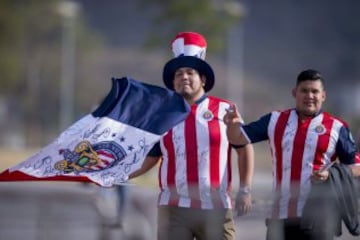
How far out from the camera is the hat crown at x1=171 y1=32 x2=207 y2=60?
7223 mm

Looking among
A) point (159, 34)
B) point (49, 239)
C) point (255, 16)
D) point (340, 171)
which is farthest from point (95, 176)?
point (255, 16)

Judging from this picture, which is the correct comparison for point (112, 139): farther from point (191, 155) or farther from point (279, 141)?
point (279, 141)

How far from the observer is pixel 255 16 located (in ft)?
372

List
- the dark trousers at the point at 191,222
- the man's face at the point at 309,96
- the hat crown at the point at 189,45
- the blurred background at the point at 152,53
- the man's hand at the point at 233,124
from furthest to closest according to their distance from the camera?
the blurred background at the point at 152,53 → the hat crown at the point at 189,45 → the man's face at the point at 309,96 → the man's hand at the point at 233,124 → the dark trousers at the point at 191,222

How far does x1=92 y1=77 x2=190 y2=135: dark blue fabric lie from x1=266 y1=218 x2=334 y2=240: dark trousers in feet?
3.00

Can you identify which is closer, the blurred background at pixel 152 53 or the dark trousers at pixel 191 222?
the dark trousers at pixel 191 222

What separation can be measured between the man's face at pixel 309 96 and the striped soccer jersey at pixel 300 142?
5cm


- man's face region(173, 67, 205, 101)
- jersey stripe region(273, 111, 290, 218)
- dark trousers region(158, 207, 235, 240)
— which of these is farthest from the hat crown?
dark trousers region(158, 207, 235, 240)

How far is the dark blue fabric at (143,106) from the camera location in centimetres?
691

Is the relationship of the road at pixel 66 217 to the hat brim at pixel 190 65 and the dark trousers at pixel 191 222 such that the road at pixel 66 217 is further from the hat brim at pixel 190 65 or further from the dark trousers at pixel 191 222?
the hat brim at pixel 190 65

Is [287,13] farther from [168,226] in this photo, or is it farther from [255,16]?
[168,226]

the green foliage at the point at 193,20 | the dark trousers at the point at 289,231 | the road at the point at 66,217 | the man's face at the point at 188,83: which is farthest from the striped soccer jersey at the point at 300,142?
the green foliage at the point at 193,20

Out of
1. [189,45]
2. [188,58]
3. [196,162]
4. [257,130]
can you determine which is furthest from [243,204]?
[189,45]

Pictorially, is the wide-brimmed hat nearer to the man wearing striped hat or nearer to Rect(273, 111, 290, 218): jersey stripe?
the man wearing striped hat
